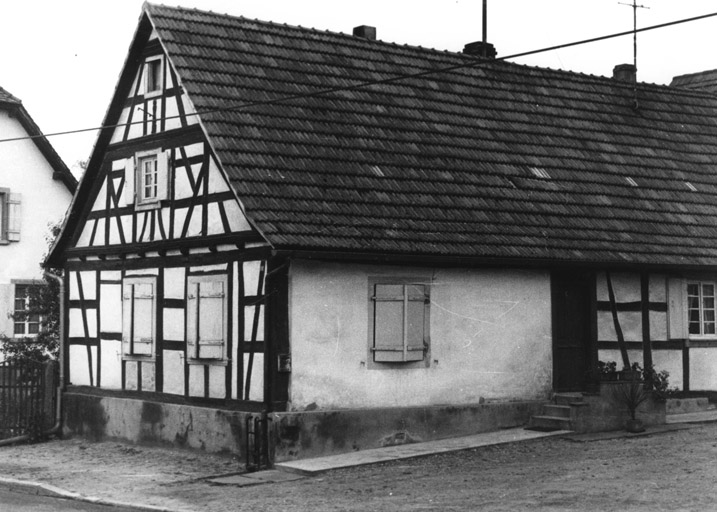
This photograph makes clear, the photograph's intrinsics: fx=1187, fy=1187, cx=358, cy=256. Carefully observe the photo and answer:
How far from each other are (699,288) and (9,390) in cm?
1240

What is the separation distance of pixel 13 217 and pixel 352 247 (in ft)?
60.7

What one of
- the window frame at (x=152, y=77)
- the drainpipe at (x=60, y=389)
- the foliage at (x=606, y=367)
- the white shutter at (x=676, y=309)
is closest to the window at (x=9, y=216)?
the drainpipe at (x=60, y=389)

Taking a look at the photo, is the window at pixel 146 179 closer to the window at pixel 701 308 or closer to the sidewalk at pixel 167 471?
the sidewalk at pixel 167 471

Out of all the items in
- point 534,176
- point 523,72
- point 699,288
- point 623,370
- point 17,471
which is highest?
point 523,72

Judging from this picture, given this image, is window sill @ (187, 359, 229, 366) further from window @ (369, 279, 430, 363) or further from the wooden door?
the wooden door

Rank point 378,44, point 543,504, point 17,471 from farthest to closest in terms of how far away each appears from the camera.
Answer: point 378,44 → point 17,471 → point 543,504

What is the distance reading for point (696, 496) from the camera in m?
12.4

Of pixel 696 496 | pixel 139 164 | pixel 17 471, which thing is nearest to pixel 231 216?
pixel 139 164

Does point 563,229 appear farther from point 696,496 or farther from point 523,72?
point 696,496

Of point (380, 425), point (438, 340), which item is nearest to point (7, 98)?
point (438, 340)

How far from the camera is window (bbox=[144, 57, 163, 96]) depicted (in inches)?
779

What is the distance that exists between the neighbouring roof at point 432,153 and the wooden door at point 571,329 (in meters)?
0.65

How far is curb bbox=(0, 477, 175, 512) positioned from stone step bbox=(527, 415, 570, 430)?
7100mm

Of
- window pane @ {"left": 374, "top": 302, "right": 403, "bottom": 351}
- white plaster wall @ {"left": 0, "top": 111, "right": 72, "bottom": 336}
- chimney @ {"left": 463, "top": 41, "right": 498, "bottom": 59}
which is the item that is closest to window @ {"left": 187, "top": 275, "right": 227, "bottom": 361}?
window pane @ {"left": 374, "top": 302, "right": 403, "bottom": 351}
